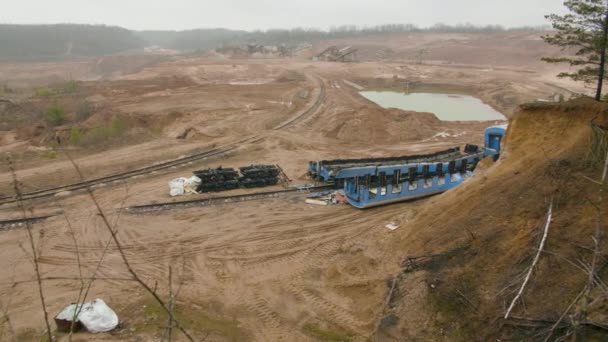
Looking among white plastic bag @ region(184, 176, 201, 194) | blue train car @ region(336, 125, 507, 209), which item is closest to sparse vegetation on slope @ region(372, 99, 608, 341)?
blue train car @ region(336, 125, 507, 209)

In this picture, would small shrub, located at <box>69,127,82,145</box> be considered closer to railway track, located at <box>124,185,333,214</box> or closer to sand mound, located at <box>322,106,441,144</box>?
railway track, located at <box>124,185,333,214</box>

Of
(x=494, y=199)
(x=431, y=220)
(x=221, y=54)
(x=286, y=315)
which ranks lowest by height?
(x=286, y=315)

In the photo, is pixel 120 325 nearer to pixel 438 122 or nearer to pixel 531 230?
pixel 531 230

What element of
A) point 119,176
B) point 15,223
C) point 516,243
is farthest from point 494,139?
point 15,223

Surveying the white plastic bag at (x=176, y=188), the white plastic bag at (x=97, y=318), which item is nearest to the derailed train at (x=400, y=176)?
the white plastic bag at (x=176, y=188)

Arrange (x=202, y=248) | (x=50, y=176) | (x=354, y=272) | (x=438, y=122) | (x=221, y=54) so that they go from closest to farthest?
(x=354, y=272), (x=202, y=248), (x=50, y=176), (x=438, y=122), (x=221, y=54)

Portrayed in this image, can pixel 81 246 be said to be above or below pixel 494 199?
below

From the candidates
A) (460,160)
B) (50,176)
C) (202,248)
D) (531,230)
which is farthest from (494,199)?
(50,176)
